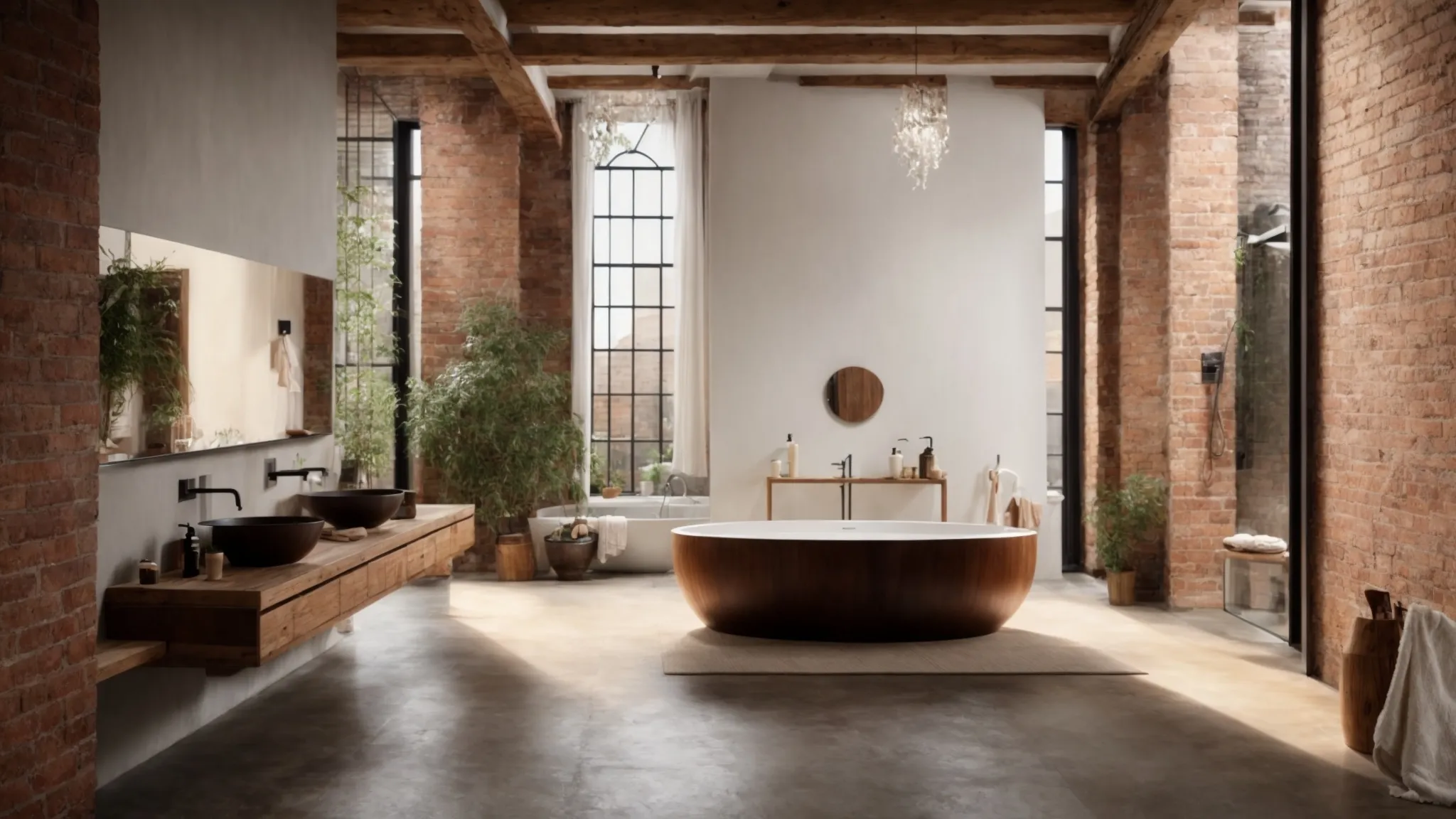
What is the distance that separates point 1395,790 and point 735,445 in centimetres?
561

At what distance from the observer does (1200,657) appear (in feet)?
21.0

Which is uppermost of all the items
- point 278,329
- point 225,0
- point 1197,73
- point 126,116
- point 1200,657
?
point 1197,73

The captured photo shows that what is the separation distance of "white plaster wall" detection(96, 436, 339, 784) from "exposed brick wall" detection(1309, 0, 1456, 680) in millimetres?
4803

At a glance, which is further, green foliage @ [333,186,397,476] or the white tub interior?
green foliage @ [333,186,397,476]

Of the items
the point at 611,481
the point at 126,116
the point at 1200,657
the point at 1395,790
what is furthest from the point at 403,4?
the point at 1395,790

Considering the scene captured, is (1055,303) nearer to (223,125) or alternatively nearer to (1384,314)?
(1384,314)

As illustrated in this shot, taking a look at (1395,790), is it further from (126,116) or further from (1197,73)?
(1197,73)

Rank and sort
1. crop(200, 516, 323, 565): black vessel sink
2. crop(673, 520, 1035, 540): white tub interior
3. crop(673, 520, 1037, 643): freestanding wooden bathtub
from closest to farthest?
crop(200, 516, 323, 565): black vessel sink
crop(673, 520, 1037, 643): freestanding wooden bathtub
crop(673, 520, 1035, 540): white tub interior

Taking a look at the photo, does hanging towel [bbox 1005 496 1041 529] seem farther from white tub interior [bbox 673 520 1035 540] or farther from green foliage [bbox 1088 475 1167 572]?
white tub interior [bbox 673 520 1035 540]

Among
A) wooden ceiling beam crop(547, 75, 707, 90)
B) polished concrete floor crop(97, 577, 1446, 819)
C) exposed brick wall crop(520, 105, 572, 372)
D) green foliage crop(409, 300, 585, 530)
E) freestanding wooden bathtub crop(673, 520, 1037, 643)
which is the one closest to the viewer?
polished concrete floor crop(97, 577, 1446, 819)

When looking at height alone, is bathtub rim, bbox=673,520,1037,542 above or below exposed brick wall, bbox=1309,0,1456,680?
below

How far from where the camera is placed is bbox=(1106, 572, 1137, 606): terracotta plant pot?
8203 millimetres

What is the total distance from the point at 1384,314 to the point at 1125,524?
11.0 ft

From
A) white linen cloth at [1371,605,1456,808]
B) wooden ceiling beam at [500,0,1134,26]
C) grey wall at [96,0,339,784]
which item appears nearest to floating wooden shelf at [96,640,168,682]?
grey wall at [96,0,339,784]
